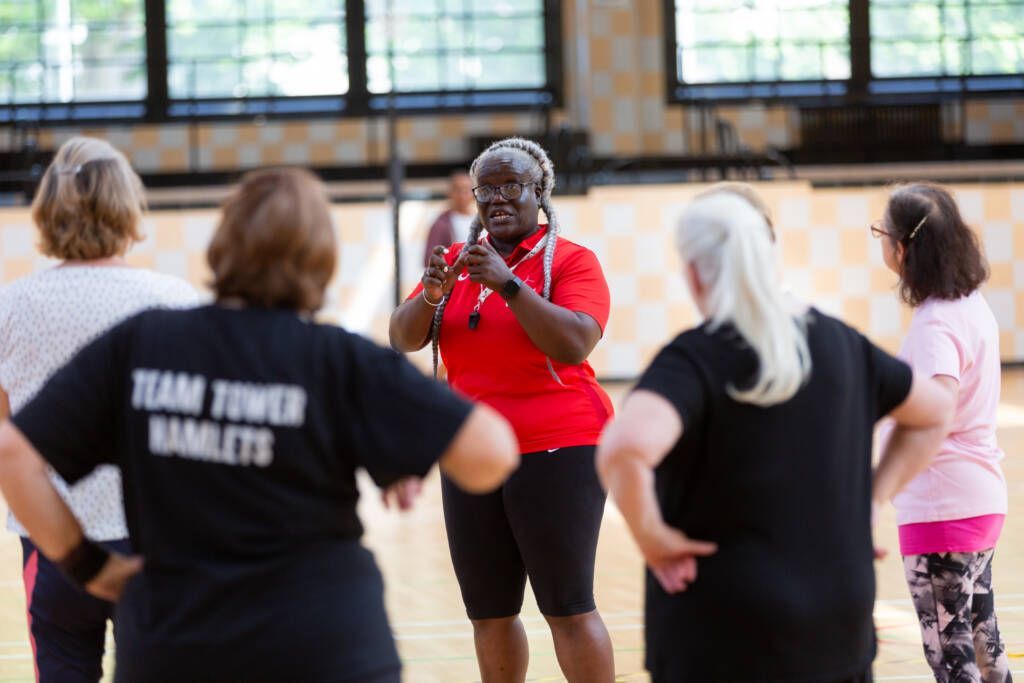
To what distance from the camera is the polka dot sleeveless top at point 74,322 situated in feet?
7.97

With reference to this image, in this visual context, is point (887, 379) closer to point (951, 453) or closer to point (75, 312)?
point (951, 453)

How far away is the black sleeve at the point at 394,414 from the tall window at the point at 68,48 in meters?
13.3

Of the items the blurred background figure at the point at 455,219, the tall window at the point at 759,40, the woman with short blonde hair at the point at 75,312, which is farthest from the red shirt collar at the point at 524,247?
the tall window at the point at 759,40

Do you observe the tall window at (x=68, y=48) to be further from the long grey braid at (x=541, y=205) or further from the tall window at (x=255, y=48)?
the long grey braid at (x=541, y=205)

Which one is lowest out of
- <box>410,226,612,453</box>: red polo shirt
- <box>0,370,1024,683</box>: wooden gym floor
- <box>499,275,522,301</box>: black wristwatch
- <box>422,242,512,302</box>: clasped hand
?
<box>0,370,1024,683</box>: wooden gym floor

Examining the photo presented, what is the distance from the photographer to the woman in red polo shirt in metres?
3.03

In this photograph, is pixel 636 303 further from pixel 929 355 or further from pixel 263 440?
pixel 263 440

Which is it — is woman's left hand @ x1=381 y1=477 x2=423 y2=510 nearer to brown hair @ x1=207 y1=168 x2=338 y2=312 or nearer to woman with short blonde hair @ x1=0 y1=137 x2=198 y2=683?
brown hair @ x1=207 y1=168 x2=338 y2=312

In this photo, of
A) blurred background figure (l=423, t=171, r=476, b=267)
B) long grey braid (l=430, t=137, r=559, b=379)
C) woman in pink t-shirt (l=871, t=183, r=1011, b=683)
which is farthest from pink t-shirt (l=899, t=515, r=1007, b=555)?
blurred background figure (l=423, t=171, r=476, b=267)

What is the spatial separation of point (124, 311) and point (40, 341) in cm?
15

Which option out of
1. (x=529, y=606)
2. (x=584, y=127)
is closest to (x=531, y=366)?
(x=529, y=606)

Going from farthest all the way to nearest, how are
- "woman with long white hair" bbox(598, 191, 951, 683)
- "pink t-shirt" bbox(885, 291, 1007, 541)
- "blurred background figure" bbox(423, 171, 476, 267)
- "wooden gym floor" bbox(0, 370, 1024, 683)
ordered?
"blurred background figure" bbox(423, 171, 476, 267), "wooden gym floor" bbox(0, 370, 1024, 683), "pink t-shirt" bbox(885, 291, 1007, 541), "woman with long white hair" bbox(598, 191, 951, 683)

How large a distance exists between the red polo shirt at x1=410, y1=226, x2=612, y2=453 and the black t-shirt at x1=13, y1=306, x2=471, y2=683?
47.3 inches

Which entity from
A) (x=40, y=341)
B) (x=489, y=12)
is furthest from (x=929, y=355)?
(x=489, y=12)
